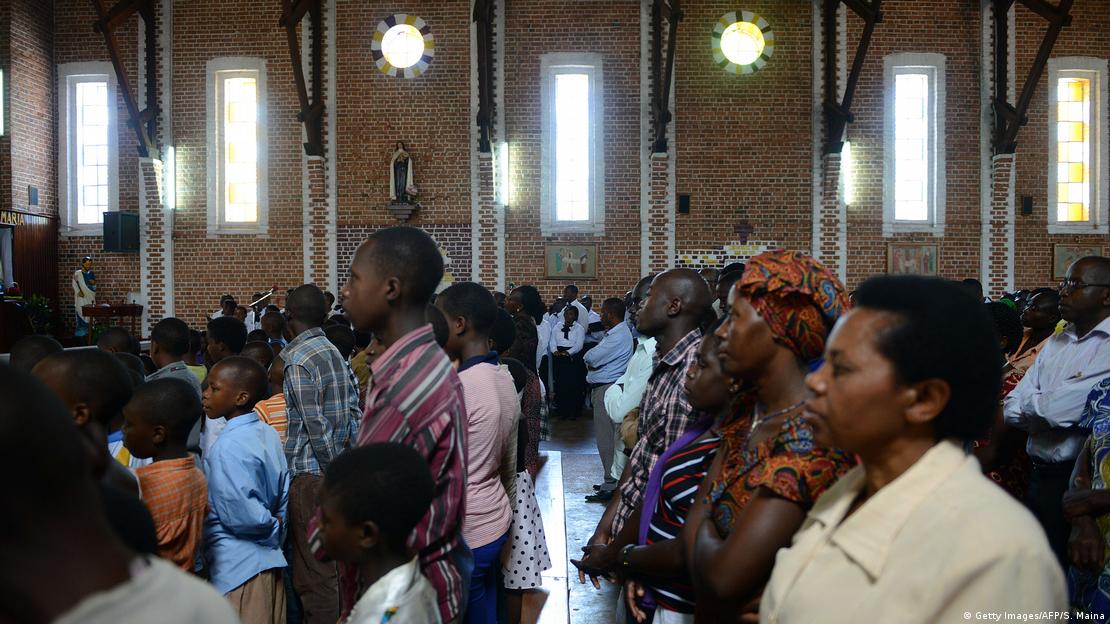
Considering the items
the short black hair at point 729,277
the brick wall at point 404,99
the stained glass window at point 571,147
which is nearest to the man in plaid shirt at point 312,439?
the short black hair at point 729,277

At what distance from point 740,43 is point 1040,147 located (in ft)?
18.3

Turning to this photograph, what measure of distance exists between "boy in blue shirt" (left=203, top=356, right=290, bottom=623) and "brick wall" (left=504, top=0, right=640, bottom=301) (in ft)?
37.7

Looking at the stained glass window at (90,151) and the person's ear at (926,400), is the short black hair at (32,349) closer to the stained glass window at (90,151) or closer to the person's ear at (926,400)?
the person's ear at (926,400)

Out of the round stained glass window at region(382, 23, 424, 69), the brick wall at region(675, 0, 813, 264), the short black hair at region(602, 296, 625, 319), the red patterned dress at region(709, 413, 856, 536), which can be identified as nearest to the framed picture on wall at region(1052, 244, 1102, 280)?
the brick wall at region(675, 0, 813, 264)

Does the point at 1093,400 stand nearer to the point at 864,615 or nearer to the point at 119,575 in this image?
the point at 864,615

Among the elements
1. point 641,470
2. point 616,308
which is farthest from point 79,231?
point 641,470

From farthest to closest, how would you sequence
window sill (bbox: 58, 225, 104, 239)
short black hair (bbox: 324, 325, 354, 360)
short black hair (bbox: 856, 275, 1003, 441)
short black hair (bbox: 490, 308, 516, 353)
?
window sill (bbox: 58, 225, 104, 239) < short black hair (bbox: 324, 325, 354, 360) < short black hair (bbox: 490, 308, 516, 353) < short black hair (bbox: 856, 275, 1003, 441)

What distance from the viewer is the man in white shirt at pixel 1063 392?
3.51 meters

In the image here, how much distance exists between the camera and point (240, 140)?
15164 mm

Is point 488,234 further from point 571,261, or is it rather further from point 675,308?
point 675,308

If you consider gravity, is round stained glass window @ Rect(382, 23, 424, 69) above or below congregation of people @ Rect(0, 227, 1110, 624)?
above

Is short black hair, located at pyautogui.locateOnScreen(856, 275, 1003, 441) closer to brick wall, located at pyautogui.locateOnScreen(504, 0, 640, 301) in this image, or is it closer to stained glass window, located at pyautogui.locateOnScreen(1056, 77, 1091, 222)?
brick wall, located at pyautogui.locateOnScreen(504, 0, 640, 301)

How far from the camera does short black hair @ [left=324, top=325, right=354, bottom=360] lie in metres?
5.78

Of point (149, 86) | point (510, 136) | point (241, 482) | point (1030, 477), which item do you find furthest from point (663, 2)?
point (241, 482)
